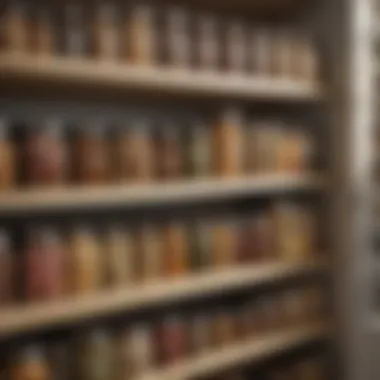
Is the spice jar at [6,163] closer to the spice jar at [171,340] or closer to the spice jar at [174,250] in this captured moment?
the spice jar at [174,250]

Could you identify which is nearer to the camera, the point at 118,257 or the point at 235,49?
the point at 118,257

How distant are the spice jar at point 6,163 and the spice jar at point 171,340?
25.0 inches

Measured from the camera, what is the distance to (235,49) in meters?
2.12

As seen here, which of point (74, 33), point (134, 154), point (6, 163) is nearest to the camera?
point (6, 163)

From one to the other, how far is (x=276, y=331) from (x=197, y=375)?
1.33 ft

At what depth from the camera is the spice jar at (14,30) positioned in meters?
1.56

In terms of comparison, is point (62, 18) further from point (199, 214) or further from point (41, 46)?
point (199, 214)

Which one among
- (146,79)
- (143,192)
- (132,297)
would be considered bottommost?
(132,297)

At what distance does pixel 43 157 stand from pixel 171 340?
669 millimetres

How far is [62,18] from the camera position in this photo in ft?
5.56

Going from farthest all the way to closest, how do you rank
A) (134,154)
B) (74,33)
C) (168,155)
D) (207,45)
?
(207,45), (168,155), (134,154), (74,33)

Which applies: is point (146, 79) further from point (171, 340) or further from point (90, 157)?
point (171, 340)

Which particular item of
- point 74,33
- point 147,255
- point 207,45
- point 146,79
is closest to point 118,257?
point 147,255

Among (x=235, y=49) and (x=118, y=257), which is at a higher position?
(x=235, y=49)
